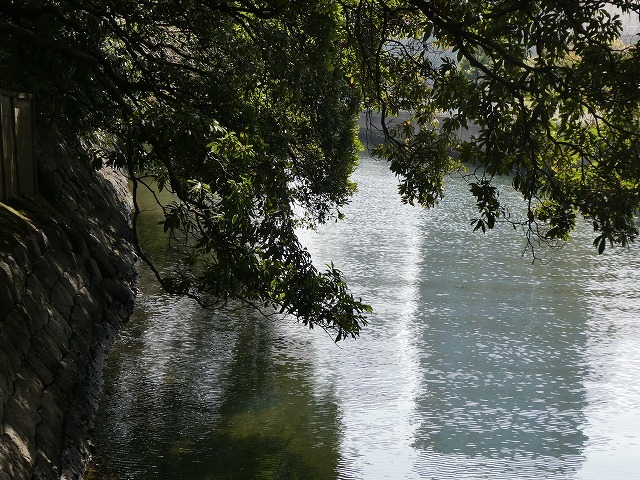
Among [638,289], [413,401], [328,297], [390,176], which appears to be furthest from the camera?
[390,176]

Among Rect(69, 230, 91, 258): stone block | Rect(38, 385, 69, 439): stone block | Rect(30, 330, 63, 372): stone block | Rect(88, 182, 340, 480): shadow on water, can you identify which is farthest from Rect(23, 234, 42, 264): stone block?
Rect(69, 230, 91, 258): stone block

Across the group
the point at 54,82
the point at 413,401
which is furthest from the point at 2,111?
the point at 413,401

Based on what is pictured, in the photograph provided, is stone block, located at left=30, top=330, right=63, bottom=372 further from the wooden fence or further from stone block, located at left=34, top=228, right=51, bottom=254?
the wooden fence

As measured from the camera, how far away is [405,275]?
13.4 m

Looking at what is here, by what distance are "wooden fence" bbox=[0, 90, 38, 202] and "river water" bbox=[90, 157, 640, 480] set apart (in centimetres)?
174

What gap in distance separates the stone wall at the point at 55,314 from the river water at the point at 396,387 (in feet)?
0.99

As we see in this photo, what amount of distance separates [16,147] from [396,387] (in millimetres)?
3936

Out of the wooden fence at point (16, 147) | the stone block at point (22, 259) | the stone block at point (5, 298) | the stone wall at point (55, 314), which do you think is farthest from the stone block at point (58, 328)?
the wooden fence at point (16, 147)

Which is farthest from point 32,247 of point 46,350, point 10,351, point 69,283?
point 10,351

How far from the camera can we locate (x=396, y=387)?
8.62m

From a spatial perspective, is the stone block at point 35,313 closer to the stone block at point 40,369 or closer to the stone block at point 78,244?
the stone block at point 40,369

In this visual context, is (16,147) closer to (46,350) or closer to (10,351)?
(46,350)

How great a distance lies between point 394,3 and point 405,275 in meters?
5.72

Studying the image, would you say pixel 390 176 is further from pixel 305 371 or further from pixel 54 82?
pixel 54 82
